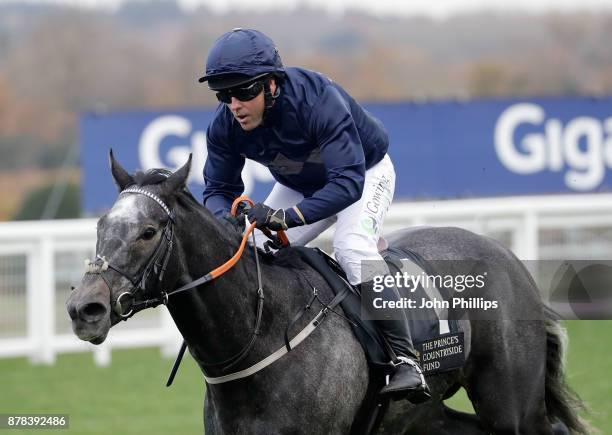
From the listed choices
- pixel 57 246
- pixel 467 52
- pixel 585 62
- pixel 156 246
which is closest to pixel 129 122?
pixel 57 246

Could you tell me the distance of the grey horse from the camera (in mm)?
3965

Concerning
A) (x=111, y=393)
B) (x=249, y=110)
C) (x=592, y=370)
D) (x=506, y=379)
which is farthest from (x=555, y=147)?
(x=249, y=110)

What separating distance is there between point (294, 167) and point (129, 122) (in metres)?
7.78

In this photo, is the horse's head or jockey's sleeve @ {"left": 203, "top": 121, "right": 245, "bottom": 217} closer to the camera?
the horse's head

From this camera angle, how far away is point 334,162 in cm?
462

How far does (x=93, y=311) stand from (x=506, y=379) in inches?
92.0

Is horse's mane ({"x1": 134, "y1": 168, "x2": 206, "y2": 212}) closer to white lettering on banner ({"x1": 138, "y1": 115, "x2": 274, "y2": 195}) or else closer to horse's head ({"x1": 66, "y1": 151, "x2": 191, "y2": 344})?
horse's head ({"x1": 66, "y1": 151, "x2": 191, "y2": 344})

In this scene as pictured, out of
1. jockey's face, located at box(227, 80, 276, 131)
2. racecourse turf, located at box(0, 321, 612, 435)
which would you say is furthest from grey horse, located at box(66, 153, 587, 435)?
racecourse turf, located at box(0, 321, 612, 435)

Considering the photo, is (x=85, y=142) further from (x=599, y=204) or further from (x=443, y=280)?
(x=443, y=280)

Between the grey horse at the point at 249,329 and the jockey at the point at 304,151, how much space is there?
0.67ft

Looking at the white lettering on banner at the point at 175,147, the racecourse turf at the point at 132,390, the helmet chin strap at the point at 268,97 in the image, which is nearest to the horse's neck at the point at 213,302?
the helmet chin strap at the point at 268,97

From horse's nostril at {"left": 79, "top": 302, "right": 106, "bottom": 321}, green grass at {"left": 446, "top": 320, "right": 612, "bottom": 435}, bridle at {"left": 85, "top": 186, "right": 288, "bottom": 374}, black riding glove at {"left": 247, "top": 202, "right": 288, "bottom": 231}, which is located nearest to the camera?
horse's nostril at {"left": 79, "top": 302, "right": 106, "bottom": 321}

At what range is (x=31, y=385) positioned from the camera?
29.4 feet

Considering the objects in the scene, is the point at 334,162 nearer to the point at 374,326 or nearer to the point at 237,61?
the point at 237,61
